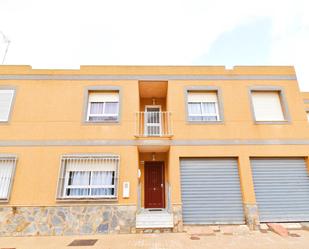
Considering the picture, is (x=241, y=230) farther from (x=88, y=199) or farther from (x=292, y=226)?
(x=88, y=199)

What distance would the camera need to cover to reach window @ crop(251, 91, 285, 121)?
29.0 feet

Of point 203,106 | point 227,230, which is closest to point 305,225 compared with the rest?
point 227,230

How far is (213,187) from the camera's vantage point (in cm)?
778

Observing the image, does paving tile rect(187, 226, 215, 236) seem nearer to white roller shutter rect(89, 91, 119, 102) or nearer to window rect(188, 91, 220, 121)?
window rect(188, 91, 220, 121)

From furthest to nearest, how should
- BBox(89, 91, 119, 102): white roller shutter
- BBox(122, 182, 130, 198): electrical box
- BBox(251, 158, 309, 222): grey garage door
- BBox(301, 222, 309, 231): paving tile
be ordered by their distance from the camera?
BBox(89, 91, 119, 102): white roller shutter
BBox(251, 158, 309, 222): grey garage door
BBox(122, 182, 130, 198): electrical box
BBox(301, 222, 309, 231): paving tile

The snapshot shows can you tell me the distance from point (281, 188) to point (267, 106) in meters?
4.09

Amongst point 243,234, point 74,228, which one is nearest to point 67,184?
point 74,228

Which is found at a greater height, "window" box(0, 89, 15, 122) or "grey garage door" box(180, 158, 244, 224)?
"window" box(0, 89, 15, 122)

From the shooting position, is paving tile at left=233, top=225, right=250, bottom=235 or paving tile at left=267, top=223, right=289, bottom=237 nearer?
paving tile at left=267, top=223, right=289, bottom=237

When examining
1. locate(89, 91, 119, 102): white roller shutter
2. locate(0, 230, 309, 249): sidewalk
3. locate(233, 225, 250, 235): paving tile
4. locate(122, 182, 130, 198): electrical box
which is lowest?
locate(0, 230, 309, 249): sidewalk

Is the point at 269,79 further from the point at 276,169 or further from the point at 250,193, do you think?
the point at 250,193

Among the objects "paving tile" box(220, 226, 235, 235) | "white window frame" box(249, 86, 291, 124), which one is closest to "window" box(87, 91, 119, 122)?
"paving tile" box(220, 226, 235, 235)

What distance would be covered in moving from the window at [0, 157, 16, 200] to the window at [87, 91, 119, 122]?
383 cm

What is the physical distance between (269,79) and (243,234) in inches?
305
